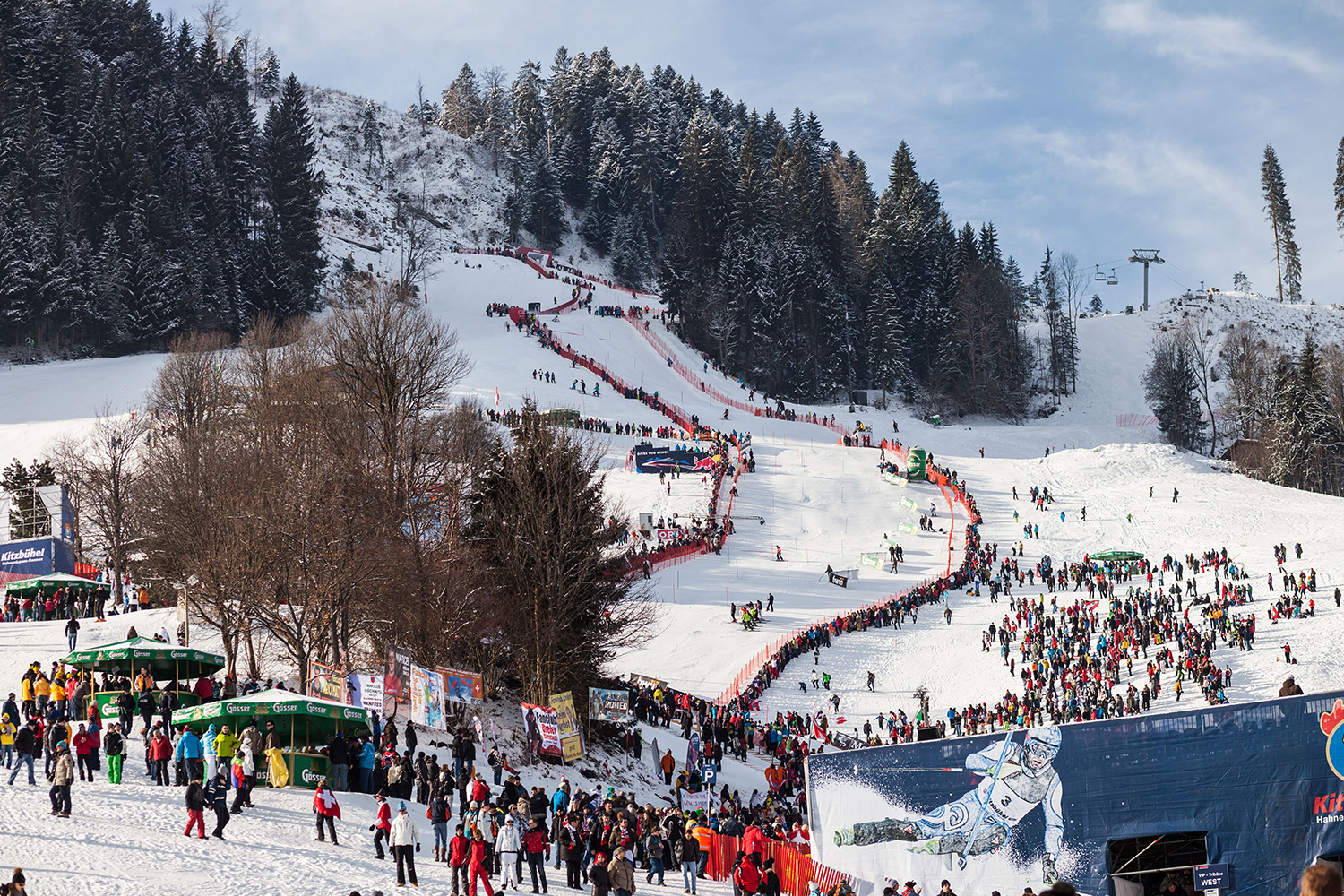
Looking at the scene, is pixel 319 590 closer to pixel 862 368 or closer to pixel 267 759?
pixel 267 759

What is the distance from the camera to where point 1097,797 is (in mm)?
14672

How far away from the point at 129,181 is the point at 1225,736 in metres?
77.6

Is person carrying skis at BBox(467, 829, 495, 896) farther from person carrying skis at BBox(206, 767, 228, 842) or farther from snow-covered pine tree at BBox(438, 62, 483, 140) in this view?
snow-covered pine tree at BBox(438, 62, 483, 140)

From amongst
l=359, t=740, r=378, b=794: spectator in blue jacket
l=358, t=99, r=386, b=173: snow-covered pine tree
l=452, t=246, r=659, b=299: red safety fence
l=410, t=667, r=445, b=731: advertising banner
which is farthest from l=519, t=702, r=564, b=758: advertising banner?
l=358, t=99, r=386, b=173: snow-covered pine tree

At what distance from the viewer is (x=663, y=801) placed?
82.1ft

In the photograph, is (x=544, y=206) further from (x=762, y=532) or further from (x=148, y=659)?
(x=148, y=659)

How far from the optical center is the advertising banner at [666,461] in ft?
176

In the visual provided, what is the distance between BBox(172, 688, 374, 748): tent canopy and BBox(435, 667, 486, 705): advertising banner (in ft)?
4.67

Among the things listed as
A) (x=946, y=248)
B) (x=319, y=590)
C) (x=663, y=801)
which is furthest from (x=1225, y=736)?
(x=946, y=248)

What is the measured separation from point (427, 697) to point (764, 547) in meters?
27.7

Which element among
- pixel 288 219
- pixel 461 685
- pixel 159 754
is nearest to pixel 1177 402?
pixel 288 219

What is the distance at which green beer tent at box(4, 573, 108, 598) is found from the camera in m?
33.1

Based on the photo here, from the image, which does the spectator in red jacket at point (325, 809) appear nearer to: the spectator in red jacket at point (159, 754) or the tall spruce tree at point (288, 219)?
the spectator in red jacket at point (159, 754)

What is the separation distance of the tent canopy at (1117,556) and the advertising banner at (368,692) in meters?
31.8
